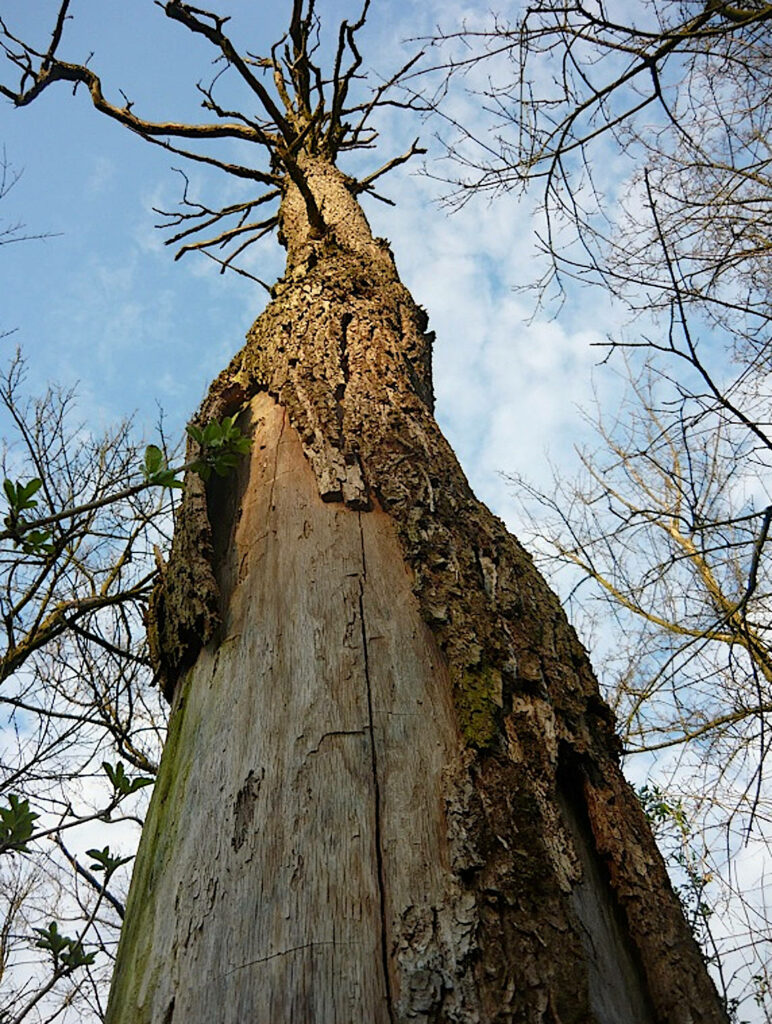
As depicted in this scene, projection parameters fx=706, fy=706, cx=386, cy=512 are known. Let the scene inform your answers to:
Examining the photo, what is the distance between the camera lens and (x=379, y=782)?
103cm

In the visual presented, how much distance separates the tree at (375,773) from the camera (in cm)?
87

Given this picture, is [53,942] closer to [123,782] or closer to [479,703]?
[123,782]

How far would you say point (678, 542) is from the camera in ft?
17.1

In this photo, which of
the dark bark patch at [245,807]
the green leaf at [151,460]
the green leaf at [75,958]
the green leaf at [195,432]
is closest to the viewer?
the dark bark patch at [245,807]

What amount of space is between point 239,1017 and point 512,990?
1.08 ft

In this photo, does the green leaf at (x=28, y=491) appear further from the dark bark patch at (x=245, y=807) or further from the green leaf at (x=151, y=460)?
→ the dark bark patch at (x=245, y=807)

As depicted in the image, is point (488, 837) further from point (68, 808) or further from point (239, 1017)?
point (68, 808)

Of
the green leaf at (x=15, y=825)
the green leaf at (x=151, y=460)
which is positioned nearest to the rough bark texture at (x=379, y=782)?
the green leaf at (x=151, y=460)

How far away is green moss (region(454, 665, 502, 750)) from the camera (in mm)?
1083

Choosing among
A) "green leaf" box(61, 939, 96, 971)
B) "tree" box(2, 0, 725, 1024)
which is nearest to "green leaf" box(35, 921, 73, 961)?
"green leaf" box(61, 939, 96, 971)

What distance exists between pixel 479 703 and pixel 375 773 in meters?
0.20

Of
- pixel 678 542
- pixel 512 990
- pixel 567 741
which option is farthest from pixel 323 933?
pixel 678 542

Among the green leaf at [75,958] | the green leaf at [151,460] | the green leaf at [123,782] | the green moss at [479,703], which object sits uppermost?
the green leaf at [151,460]

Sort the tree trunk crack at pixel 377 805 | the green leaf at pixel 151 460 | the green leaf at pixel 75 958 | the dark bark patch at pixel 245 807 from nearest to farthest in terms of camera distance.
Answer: the tree trunk crack at pixel 377 805
the dark bark patch at pixel 245 807
the green leaf at pixel 151 460
the green leaf at pixel 75 958
